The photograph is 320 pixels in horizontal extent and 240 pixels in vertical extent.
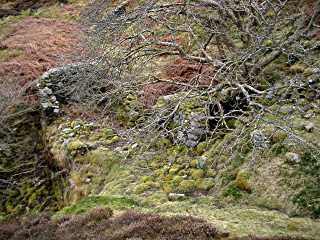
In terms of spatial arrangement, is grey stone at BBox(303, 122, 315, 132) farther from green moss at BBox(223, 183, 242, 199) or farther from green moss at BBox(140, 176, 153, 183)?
green moss at BBox(140, 176, 153, 183)

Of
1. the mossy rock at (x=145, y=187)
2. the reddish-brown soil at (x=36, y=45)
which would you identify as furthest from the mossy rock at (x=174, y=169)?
the reddish-brown soil at (x=36, y=45)

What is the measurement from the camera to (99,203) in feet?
27.3

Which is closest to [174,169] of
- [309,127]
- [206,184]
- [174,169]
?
[174,169]

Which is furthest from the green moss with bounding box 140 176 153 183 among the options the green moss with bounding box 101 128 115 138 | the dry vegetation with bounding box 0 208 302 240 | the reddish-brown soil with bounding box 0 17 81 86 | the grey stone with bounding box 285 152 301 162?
the reddish-brown soil with bounding box 0 17 81 86

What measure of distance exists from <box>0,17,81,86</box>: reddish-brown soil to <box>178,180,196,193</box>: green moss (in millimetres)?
7197

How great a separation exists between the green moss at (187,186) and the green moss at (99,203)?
89 cm

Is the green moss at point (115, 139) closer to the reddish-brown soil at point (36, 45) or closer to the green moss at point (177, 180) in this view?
the green moss at point (177, 180)

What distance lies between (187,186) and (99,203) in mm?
1675

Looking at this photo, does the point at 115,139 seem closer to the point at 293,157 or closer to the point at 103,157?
the point at 103,157

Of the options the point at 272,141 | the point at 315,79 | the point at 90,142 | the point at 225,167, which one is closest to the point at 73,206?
the point at 90,142

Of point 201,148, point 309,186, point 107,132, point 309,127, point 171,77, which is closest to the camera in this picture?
point 309,186

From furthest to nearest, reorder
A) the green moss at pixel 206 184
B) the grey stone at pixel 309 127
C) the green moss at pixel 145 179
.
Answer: the green moss at pixel 145 179 → the green moss at pixel 206 184 → the grey stone at pixel 309 127

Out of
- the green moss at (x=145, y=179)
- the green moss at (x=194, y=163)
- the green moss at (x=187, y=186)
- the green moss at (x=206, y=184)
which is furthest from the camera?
the green moss at (x=145, y=179)

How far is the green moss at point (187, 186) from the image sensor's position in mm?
7962
